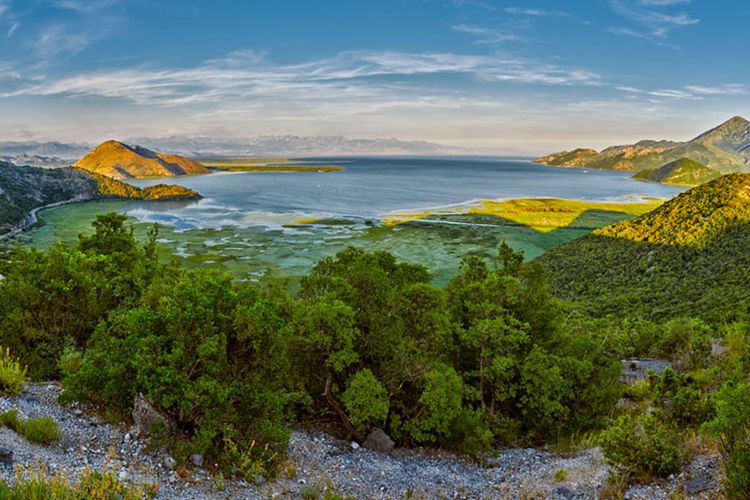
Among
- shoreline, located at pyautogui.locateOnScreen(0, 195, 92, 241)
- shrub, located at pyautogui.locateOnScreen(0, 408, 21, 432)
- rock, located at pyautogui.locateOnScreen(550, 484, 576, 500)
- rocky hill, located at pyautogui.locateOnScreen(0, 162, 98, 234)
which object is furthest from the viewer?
rocky hill, located at pyautogui.locateOnScreen(0, 162, 98, 234)

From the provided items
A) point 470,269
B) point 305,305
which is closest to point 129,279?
point 305,305

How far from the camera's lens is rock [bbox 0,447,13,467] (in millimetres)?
9500

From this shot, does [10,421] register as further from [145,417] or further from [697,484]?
[697,484]

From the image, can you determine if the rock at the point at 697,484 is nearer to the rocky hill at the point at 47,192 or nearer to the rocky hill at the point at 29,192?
the rocky hill at the point at 29,192

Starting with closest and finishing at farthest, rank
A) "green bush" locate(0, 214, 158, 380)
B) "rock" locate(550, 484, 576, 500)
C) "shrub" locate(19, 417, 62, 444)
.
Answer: "shrub" locate(19, 417, 62, 444) → "rock" locate(550, 484, 576, 500) → "green bush" locate(0, 214, 158, 380)

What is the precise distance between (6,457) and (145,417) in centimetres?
283

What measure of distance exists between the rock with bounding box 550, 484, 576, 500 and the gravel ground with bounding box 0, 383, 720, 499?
0.02 m

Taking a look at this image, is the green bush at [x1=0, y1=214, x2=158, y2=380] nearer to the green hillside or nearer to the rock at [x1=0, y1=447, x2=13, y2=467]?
the rock at [x1=0, y1=447, x2=13, y2=467]

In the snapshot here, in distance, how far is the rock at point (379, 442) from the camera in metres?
16.1

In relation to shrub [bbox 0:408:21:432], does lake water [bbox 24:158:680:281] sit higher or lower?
lower

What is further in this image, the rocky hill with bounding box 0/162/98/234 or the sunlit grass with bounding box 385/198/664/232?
the rocky hill with bounding box 0/162/98/234

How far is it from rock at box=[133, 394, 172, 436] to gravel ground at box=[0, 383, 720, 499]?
0.91 feet

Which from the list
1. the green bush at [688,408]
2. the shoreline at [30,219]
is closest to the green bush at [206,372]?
the green bush at [688,408]

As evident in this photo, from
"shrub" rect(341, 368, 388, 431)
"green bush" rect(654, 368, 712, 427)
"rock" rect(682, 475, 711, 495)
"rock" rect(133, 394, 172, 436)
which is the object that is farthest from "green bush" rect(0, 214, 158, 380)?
"green bush" rect(654, 368, 712, 427)
